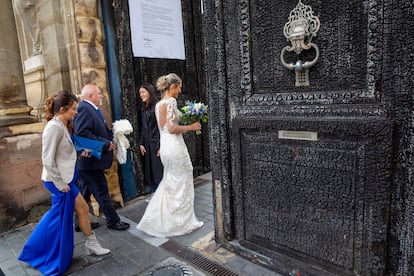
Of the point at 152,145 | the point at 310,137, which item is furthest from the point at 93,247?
the point at 310,137

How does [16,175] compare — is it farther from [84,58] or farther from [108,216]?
[84,58]

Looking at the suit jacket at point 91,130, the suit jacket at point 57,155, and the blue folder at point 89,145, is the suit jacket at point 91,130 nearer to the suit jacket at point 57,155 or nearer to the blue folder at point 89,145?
the blue folder at point 89,145

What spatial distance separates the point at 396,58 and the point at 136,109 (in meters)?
3.76

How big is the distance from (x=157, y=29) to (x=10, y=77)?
2.37 metres

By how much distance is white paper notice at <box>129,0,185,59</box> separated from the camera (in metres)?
4.54

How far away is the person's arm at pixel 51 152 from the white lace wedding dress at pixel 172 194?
1.27m

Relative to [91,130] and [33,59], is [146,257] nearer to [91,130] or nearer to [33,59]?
[91,130]

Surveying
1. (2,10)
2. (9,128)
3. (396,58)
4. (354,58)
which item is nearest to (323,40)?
(354,58)

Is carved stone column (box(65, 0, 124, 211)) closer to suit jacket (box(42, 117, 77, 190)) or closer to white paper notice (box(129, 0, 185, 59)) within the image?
white paper notice (box(129, 0, 185, 59))

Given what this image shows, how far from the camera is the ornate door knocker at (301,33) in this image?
2041mm

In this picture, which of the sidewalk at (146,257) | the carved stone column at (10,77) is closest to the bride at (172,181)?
the sidewalk at (146,257)

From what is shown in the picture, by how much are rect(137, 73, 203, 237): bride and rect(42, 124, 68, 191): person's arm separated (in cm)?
127

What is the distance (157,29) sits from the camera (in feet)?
15.8

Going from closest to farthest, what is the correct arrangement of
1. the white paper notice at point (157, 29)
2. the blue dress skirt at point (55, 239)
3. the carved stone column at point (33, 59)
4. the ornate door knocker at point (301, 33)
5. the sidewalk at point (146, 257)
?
the ornate door knocker at point (301, 33) → the sidewalk at point (146, 257) → the blue dress skirt at point (55, 239) → the white paper notice at point (157, 29) → the carved stone column at point (33, 59)
